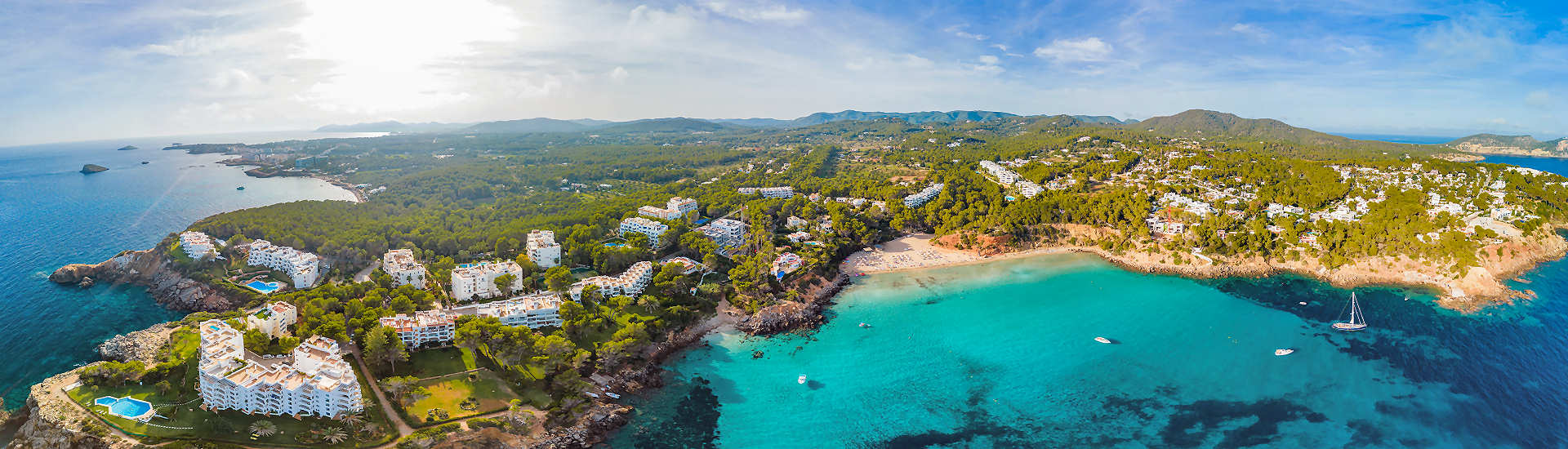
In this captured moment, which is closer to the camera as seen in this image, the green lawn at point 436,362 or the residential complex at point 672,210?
the green lawn at point 436,362

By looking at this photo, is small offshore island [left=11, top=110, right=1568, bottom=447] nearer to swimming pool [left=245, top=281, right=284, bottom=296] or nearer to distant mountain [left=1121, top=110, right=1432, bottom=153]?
swimming pool [left=245, top=281, right=284, bottom=296]

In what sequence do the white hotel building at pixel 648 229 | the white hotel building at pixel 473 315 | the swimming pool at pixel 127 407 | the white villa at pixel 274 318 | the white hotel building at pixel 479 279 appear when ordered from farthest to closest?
the white hotel building at pixel 648 229
the white hotel building at pixel 479 279
the white villa at pixel 274 318
the white hotel building at pixel 473 315
the swimming pool at pixel 127 407

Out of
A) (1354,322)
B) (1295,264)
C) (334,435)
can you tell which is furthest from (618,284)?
(1295,264)

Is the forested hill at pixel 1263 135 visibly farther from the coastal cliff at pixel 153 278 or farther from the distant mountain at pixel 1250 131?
the coastal cliff at pixel 153 278

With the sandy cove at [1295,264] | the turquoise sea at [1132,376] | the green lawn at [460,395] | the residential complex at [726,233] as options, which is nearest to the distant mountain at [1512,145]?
the sandy cove at [1295,264]

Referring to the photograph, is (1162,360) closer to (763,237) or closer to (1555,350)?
(1555,350)

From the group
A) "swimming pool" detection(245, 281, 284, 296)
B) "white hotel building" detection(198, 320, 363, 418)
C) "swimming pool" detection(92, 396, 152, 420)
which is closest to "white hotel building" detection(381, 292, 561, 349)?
"white hotel building" detection(198, 320, 363, 418)
